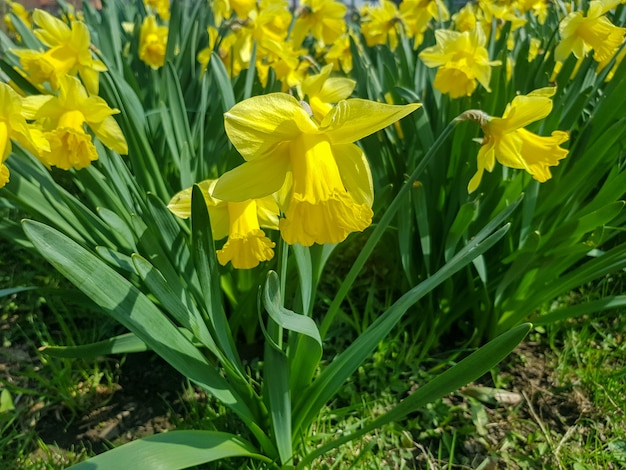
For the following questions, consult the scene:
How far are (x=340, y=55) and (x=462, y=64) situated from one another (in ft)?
4.12

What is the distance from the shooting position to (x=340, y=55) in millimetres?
2787

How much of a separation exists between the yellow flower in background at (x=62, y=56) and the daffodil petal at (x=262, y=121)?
3.42ft

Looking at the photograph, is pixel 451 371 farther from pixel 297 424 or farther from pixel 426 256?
pixel 426 256

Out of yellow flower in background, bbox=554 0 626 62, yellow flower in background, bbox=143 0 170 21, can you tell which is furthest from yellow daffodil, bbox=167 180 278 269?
yellow flower in background, bbox=143 0 170 21

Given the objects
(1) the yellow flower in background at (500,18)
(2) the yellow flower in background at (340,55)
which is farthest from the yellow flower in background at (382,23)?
(1) the yellow flower in background at (500,18)

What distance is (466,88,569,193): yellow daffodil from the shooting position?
1.21m

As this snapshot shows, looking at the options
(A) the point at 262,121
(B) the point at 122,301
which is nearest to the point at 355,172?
(A) the point at 262,121

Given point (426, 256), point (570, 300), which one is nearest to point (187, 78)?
point (426, 256)

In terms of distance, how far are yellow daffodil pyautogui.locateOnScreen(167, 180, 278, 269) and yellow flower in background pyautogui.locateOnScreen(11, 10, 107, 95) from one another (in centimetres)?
73

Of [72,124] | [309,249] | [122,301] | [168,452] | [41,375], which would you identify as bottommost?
[41,375]

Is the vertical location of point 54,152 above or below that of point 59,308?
above

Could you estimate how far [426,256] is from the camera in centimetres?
162

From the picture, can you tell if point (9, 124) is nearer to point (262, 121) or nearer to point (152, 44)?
point (262, 121)

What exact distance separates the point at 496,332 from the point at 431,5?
1964 mm
